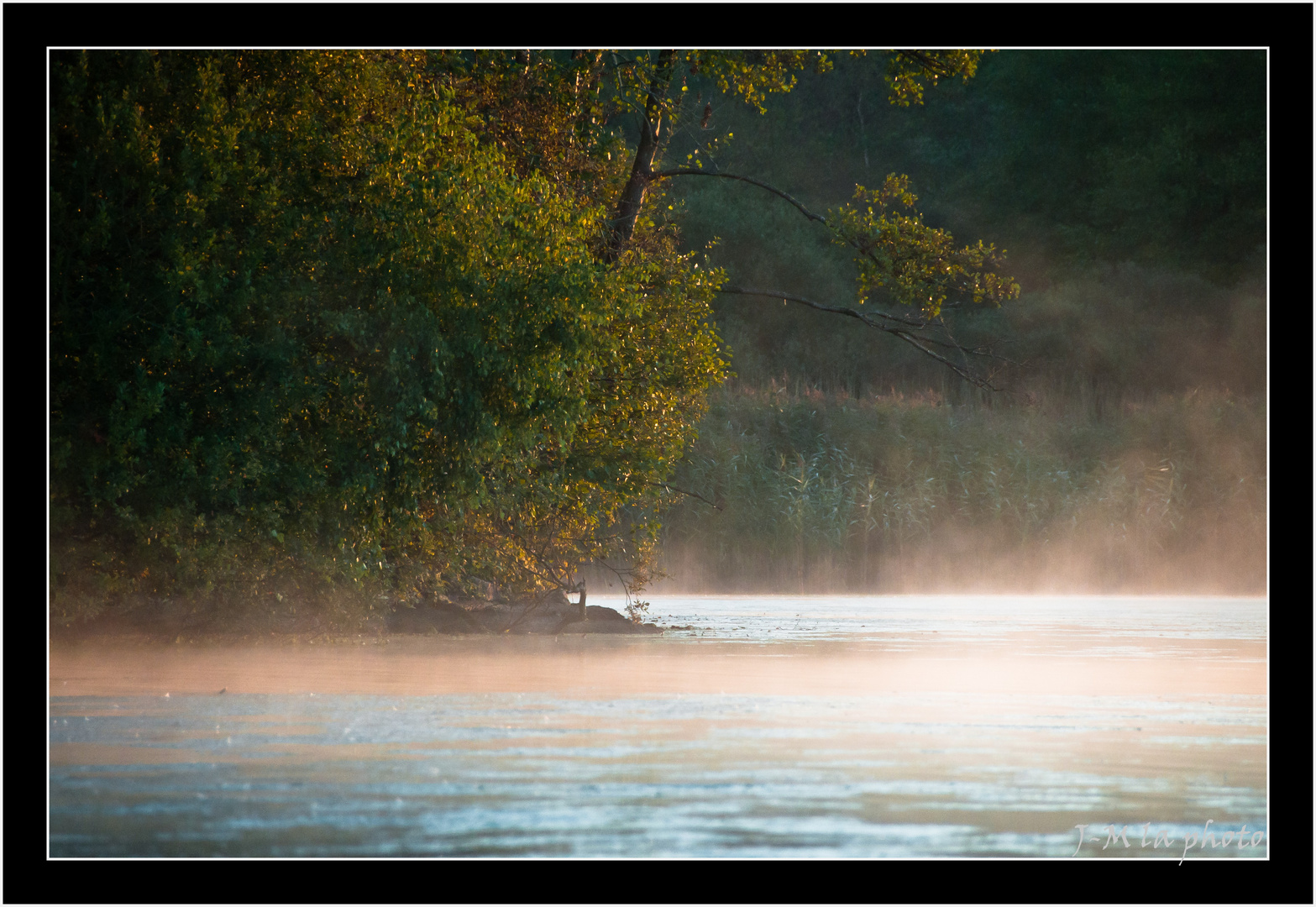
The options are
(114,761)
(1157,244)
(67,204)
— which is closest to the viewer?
(114,761)

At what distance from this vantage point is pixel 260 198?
10.4 metres

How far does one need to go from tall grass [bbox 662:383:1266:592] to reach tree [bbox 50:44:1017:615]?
8.15m

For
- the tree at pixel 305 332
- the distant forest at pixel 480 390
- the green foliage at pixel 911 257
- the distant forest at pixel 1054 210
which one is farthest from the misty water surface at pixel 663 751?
the distant forest at pixel 1054 210

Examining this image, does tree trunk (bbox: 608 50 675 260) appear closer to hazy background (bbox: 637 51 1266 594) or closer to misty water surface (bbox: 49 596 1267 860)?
hazy background (bbox: 637 51 1266 594)

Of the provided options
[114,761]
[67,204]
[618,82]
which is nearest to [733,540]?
[618,82]

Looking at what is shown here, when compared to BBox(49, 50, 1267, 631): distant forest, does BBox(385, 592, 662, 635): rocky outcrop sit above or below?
below

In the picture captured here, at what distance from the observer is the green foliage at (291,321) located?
9.84 meters

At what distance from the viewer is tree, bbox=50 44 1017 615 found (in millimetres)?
9859

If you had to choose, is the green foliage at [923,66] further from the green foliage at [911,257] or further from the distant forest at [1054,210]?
the distant forest at [1054,210]

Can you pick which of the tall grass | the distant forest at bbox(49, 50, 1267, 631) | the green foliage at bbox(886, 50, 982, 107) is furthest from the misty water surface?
the tall grass

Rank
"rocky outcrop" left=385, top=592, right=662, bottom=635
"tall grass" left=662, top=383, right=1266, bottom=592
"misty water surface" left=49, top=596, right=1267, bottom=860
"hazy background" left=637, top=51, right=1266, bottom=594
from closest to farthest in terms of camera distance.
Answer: "misty water surface" left=49, top=596, right=1267, bottom=860
"rocky outcrop" left=385, top=592, right=662, bottom=635
"tall grass" left=662, top=383, right=1266, bottom=592
"hazy background" left=637, top=51, right=1266, bottom=594

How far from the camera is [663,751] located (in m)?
6.26

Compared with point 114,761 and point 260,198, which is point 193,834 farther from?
point 260,198

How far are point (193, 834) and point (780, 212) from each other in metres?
33.0
